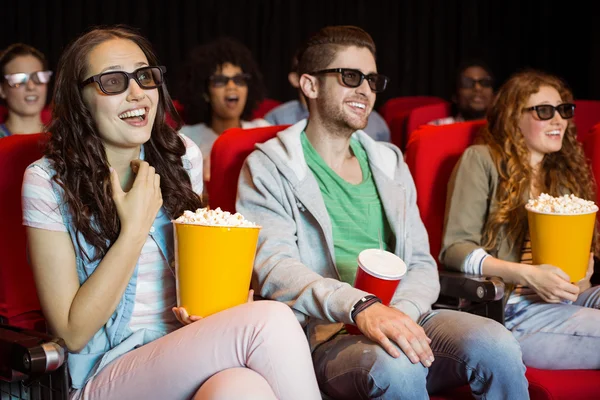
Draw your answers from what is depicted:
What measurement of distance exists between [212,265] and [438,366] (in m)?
0.69

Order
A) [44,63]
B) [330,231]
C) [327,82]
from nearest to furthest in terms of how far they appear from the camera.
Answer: [330,231] < [327,82] < [44,63]

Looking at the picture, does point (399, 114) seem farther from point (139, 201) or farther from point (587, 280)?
point (139, 201)

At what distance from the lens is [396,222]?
2.47 meters

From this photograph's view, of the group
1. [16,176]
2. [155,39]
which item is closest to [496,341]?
[16,176]

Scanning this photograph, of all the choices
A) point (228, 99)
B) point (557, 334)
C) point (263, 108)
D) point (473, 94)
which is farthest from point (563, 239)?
point (263, 108)

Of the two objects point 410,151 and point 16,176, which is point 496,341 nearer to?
point 410,151

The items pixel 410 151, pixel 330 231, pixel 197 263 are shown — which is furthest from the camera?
pixel 410 151

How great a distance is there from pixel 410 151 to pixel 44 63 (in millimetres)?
1953

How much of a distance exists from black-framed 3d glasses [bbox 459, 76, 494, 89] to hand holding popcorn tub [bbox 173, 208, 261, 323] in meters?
3.51

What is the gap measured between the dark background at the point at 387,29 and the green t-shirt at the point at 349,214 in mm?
3351

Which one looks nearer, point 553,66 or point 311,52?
point 311,52

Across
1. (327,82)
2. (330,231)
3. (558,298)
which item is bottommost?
(558,298)

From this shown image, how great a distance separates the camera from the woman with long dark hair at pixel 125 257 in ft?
5.97

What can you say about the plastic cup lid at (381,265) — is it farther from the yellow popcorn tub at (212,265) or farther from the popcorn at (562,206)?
the popcorn at (562,206)
